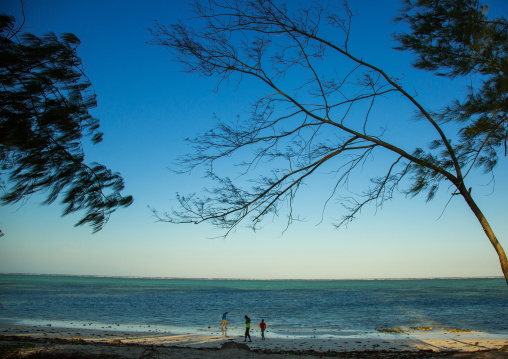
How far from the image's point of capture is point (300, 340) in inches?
675

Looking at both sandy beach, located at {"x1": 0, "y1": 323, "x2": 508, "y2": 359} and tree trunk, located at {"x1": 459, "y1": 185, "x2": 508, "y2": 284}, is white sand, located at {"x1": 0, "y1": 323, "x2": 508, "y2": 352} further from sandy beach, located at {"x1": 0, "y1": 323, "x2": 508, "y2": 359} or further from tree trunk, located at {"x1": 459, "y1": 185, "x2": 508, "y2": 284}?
tree trunk, located at {"x1": 459, "y1": 185, "x2": 508, "y2": 284}

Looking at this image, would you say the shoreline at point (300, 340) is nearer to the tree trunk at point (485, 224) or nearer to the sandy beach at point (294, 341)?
the sandy beach at point (294, 341)

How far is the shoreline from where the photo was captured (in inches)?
568

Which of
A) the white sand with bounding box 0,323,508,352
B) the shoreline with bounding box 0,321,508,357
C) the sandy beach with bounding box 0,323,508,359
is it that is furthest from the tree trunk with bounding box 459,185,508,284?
the white sand with bounding box 0,323,508,352

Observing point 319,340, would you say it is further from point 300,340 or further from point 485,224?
point 485,224

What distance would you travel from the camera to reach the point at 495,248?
177 inches

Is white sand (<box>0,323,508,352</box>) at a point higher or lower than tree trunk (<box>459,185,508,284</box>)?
lower

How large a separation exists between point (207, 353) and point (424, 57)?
31.8 ft

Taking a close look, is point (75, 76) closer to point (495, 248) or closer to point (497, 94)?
point (497, 94)

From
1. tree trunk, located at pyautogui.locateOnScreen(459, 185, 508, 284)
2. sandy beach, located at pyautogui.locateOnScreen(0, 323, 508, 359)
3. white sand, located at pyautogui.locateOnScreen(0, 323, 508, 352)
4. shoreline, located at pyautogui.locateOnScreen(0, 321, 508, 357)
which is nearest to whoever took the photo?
tree trunk, located at pyautogui.locateOnScreen(459, 185, 508, 284)

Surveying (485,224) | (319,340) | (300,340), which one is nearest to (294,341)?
(300,340)

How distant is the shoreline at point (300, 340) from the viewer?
14422 millimetres

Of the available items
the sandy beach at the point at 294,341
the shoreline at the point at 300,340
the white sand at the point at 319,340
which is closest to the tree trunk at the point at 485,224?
the sandy beach at the point at 294,341

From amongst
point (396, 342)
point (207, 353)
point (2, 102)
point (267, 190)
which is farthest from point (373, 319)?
point (2, 102)
